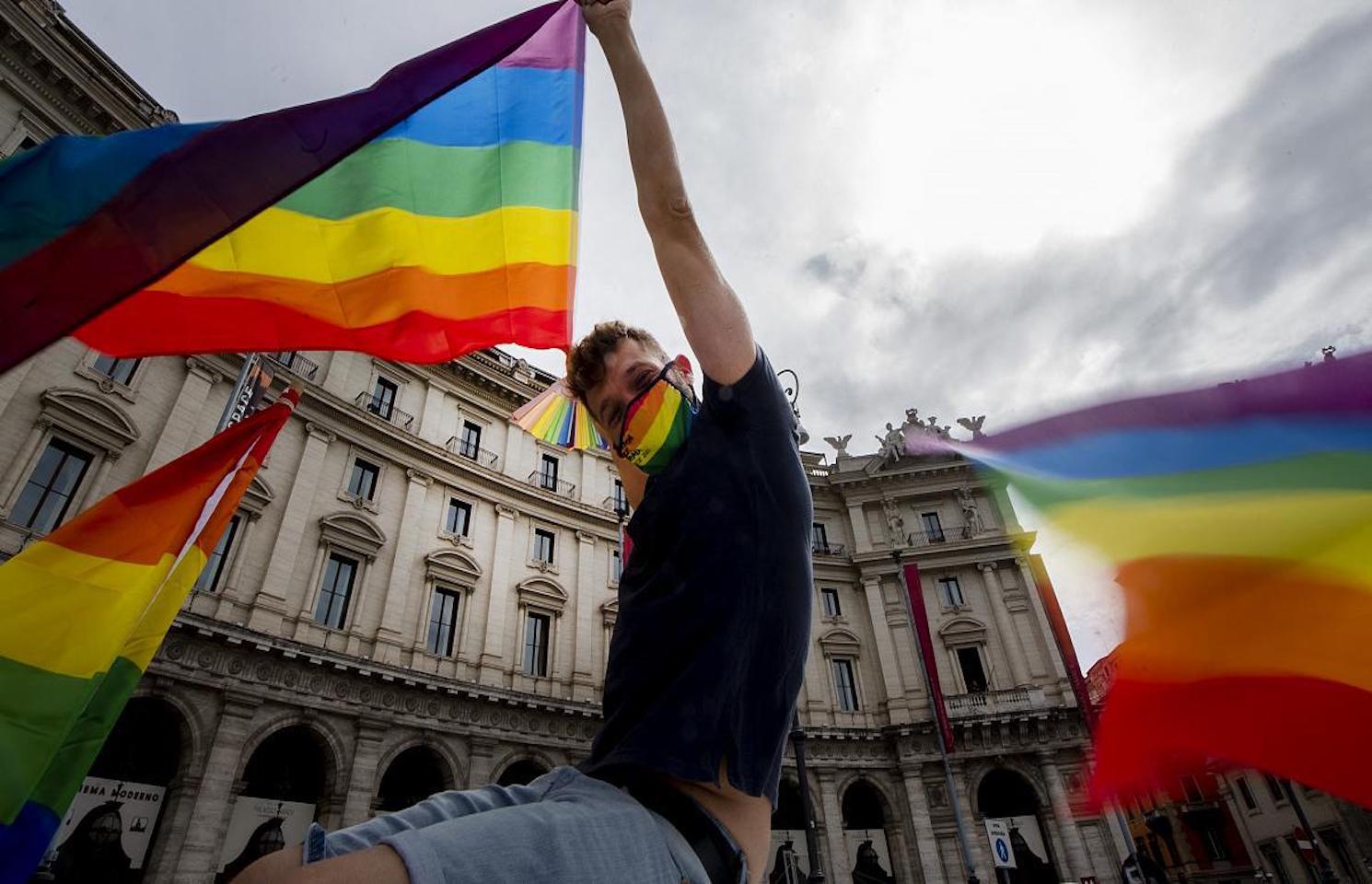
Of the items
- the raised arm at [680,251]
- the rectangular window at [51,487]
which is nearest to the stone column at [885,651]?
the rectangular window at [51,487]

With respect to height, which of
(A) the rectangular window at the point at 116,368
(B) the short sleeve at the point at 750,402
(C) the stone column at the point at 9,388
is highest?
(A) the rectangular window at the point at 116,368

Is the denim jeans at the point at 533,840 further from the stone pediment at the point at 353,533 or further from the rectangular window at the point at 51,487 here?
the stone pediment at the point at 353,533

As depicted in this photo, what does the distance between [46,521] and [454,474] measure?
30.7 ft

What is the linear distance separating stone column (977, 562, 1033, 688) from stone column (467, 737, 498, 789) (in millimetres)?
19219

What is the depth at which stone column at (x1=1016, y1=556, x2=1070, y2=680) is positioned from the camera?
78.8ft

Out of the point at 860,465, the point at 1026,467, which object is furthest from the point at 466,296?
the point at 860,465

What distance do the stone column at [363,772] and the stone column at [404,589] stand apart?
5.52 feet

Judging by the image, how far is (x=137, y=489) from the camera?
4172 millimetres

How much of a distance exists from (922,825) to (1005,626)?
8313 millimetres

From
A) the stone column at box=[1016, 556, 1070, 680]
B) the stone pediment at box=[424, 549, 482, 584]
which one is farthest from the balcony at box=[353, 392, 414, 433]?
the stone column at box=[1016, 556, 1070, 680]

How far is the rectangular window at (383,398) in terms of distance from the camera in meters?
19.2

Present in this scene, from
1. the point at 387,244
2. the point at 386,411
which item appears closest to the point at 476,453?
the point at 386,411

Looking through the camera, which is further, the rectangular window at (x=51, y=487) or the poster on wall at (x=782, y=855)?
the poster on wall at (x=782, y=855)

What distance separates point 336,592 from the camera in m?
16.2
